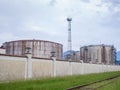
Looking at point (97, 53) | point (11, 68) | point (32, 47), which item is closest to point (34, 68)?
point (11, 68)

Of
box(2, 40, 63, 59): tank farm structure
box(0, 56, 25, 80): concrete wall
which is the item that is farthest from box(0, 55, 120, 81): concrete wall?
box(2, 40, 63, 59): tank farm structure

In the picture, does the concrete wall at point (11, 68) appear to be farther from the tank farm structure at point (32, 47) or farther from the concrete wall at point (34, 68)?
the tank farm structure at point (32, 47)

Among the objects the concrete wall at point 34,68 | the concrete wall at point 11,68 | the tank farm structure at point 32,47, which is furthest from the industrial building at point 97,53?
the concrete wall at point 11,68

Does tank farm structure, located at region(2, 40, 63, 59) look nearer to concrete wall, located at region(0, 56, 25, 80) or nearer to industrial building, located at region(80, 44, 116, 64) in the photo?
concrete wall, located at region(0, 56, 25, 80)

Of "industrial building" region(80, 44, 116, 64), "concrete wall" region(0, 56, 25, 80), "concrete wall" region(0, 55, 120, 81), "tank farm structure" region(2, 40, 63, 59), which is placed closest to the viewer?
"concrete wall" region(0, 56, 25, 80)

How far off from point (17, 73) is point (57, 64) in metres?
10.8

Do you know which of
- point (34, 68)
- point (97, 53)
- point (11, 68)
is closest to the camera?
point (11, 68)

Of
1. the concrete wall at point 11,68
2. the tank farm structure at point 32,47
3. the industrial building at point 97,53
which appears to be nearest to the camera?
the concrete wall at point 11,68

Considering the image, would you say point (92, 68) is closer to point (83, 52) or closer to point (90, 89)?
point (83, 52)

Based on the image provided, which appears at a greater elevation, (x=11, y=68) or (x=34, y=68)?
(x=11, y=68)

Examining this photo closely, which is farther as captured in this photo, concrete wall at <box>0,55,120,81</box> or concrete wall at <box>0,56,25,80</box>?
concrete wall at <box>0,55,120,81</box>

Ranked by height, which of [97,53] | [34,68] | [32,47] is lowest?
[34,68]

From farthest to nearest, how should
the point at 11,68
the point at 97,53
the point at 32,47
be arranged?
the point at 97,53 < the point at 32,47 < the point at 11,68

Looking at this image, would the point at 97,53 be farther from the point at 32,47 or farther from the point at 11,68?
the point at 11,68
